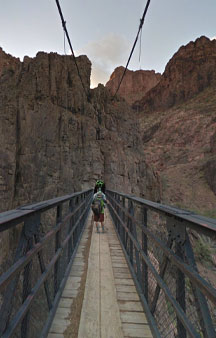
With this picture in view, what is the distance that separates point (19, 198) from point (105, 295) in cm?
1536

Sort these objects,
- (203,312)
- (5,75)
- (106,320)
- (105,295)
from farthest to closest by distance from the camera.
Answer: (5,75) → (105,295) → (106,320) → (203,312)

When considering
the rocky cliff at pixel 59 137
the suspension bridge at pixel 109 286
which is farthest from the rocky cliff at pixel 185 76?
the suspension bridge at pixel 109 286

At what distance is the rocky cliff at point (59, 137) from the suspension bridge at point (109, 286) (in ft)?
46.0

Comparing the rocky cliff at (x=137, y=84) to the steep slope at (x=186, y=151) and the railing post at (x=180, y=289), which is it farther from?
the railing post at (x=180, y=289)

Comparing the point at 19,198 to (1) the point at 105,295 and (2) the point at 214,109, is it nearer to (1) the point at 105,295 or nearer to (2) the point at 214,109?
(1) the point at 105,295

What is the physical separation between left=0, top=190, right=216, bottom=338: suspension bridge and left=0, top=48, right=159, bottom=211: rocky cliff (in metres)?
14.0

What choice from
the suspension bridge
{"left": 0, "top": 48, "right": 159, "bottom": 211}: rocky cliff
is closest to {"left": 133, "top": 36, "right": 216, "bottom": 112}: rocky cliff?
{"left": 0, "top": 48, "right": 159, "bottom": 211}: rocky cliff

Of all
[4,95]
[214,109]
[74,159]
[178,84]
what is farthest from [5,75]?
[178,84]

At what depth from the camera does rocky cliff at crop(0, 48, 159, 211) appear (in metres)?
16.8

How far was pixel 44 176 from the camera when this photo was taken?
17188 millimetres

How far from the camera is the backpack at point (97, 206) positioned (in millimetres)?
6648

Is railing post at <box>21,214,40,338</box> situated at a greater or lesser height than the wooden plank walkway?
greater

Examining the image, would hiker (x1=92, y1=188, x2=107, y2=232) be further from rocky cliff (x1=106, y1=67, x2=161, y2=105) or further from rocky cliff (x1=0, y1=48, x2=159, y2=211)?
rocky cliff (x1=106, y1=67, x2=161, y2=105)

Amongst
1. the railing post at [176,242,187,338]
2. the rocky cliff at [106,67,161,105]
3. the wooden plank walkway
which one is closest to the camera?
the railing post at [176,242,187,338]
